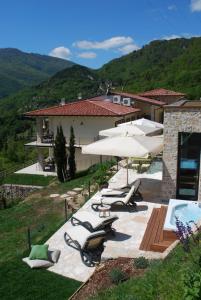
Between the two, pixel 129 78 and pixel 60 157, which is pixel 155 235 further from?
pixel 129 78

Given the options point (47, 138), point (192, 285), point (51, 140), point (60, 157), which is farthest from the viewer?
point (47, 138)

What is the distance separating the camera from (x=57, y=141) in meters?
25.1

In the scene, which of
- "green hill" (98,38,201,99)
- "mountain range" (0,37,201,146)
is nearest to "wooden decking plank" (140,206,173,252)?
"mountain range" (0,37,201,146)

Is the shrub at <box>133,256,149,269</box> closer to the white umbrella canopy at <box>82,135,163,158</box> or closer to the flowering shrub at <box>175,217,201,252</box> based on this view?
the flowering shrub at <box>175,217,201,252</box>

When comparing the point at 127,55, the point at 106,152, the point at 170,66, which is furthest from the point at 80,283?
the point at 127,55

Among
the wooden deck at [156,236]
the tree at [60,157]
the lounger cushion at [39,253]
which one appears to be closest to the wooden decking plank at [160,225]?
the wooden deck at [156,236]

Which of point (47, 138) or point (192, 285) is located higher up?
point (192, 285)

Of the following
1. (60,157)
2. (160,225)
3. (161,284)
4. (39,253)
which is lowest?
(39,253)

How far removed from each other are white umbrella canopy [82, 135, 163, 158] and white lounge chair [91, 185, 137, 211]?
1.30 m

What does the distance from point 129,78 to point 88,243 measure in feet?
350

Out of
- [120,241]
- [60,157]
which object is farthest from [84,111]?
[120,241]

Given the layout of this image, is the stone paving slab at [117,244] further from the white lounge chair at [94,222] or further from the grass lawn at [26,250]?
the white lounge chair at [94,222]

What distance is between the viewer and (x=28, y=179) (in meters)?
28.8

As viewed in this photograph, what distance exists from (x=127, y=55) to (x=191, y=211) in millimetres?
146836
